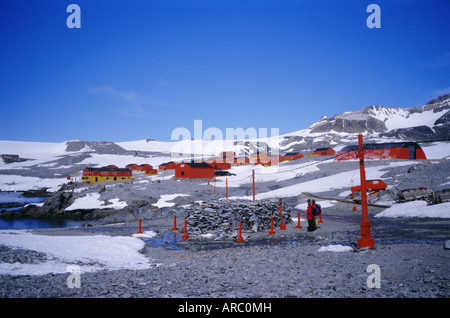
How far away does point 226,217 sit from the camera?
65.3 feet

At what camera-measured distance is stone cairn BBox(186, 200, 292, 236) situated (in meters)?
19.8

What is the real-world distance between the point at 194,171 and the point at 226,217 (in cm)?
4728

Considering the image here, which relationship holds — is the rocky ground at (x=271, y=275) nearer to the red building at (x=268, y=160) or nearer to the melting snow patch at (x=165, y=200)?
the melting snow patch at (x=165, y=200)

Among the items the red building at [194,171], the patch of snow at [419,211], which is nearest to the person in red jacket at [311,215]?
the patch of snow at [419,211]

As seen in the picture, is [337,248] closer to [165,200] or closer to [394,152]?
[165,200]

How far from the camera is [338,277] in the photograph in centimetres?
781

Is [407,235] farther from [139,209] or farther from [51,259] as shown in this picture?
[139,209]

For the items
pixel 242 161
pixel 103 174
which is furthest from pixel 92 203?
pixel 242 161

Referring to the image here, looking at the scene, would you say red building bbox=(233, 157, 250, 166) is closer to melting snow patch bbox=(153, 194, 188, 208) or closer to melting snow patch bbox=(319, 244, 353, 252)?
melting snow patch bbox=(153, 194, 188, 208)

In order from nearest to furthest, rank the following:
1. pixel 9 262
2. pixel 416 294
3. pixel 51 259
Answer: pixel 416 294 → pixel 9 262 → pixel 51 259

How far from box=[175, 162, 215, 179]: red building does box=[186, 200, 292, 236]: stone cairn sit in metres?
45.5

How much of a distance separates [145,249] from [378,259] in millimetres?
11230

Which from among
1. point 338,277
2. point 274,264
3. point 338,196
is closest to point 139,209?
point 338,196

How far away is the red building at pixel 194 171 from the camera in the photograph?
66.6 metres
